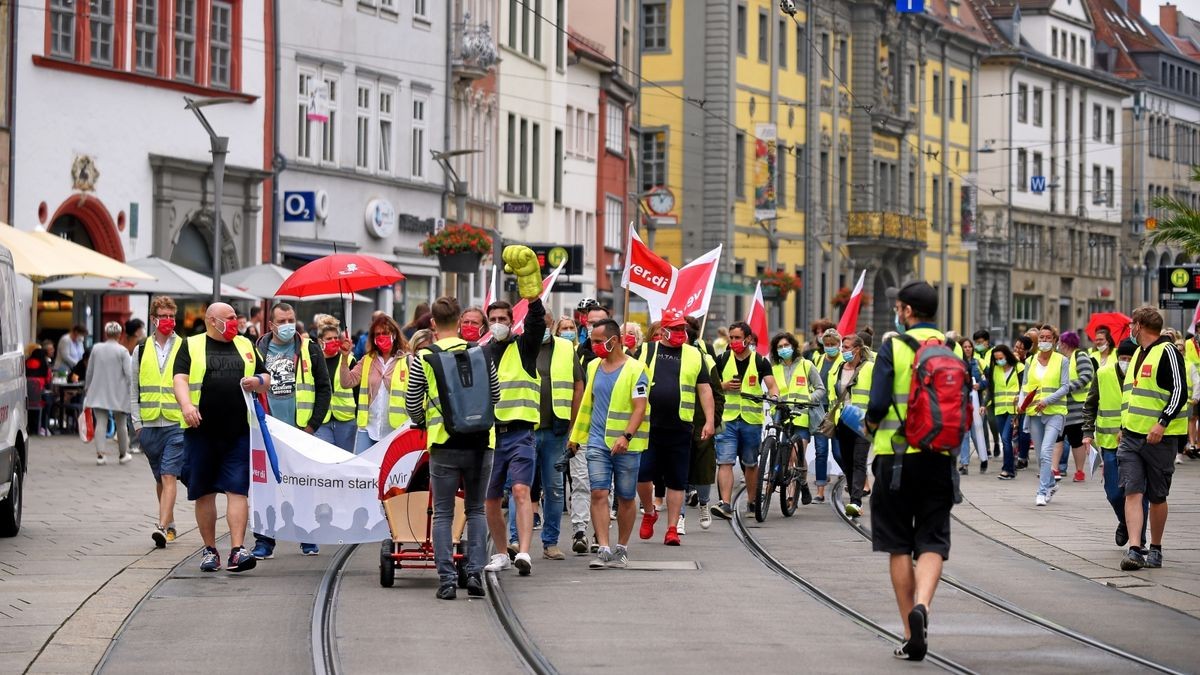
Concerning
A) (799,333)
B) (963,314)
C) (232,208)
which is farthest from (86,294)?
(963,314)

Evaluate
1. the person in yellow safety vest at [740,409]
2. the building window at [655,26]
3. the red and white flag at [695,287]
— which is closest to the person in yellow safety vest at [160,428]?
the person in yellow safety vest at [740,409]

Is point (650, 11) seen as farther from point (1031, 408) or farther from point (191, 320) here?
point (1031, 408)

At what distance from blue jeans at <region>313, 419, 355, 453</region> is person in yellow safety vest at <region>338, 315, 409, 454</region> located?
0.09m

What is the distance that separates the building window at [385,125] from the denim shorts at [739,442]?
1025 inches

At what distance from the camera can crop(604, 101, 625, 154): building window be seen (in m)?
62.0

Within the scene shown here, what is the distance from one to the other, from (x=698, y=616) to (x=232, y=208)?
2844cm

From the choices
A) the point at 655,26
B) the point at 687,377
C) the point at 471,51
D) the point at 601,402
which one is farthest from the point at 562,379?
the point at 655,26

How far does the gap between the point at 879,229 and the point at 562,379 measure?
62.6 m

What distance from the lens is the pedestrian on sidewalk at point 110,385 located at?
2747cm

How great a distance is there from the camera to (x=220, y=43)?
3978cm

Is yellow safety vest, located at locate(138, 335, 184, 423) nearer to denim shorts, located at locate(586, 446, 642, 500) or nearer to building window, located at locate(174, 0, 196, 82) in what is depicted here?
denim shorts, located at locate(586, 446, 642, 500)

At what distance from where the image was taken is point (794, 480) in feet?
69.6

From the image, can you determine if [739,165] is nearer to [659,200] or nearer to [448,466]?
[659,200]

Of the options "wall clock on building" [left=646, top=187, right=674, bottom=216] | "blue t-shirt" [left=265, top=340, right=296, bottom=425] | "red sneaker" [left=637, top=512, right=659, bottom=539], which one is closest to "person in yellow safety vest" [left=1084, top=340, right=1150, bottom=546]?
"red sneaker" [left=637, top=512, right=659, bottom=539]
